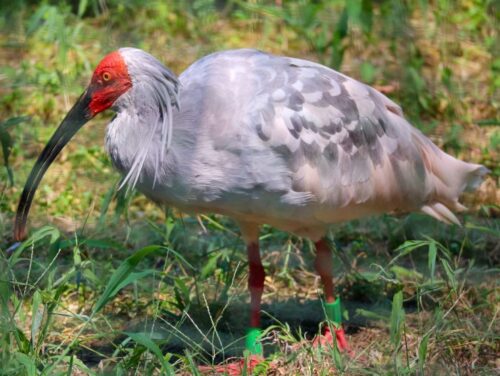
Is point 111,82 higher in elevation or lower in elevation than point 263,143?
higher

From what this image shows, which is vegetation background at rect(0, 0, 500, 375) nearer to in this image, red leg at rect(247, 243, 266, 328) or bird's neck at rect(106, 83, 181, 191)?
red leg at rect(247, 243, 266, 328)

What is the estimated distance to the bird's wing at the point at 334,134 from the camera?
3717 millimetres

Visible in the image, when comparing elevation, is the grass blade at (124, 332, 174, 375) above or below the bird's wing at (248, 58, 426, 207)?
below

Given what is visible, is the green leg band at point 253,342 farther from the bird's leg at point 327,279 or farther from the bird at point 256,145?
the bird's leg at point 327,279

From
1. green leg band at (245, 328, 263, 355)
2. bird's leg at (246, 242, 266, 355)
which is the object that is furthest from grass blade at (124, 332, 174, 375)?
bird's leg at (246, 242, 266, 355)

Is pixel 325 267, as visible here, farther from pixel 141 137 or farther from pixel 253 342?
pixel 141 137

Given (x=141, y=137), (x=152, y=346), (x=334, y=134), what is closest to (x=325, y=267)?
(x=334, y=134)

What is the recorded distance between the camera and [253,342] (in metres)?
3.91

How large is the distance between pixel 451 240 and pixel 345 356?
4.27 ft

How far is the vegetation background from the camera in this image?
3.48 m

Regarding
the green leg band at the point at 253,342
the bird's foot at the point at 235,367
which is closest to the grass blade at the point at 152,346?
the bird's foot at the point at 235,367

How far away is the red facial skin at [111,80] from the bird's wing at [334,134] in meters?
0.51

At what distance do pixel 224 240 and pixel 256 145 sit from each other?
1.19 metres

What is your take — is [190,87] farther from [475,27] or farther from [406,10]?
[475,27]
